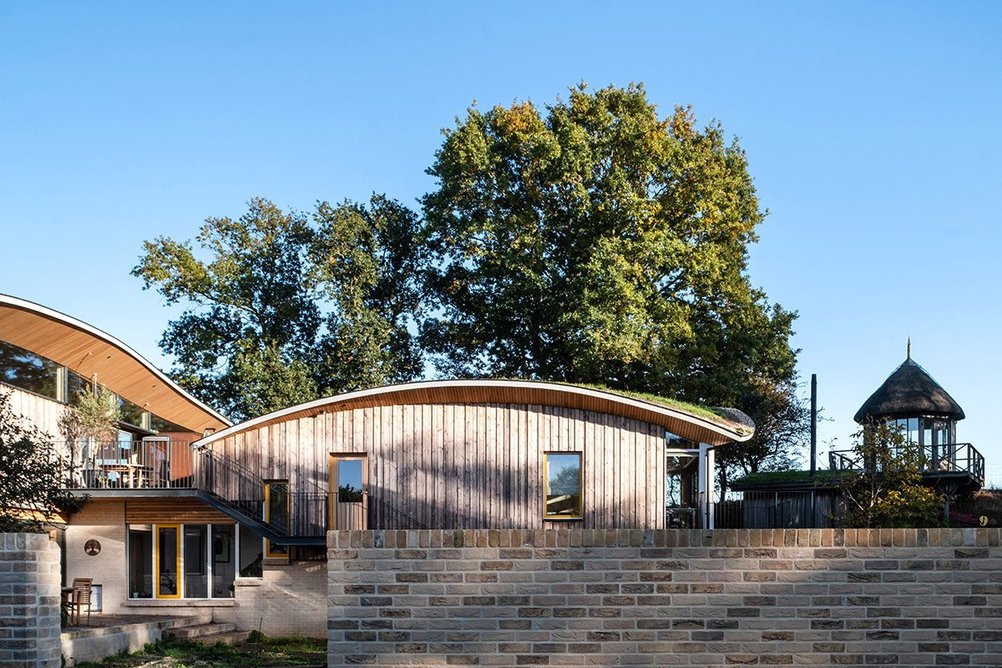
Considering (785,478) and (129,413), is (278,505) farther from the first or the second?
(785,478)

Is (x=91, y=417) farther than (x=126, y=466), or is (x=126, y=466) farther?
(x=91, y=417)

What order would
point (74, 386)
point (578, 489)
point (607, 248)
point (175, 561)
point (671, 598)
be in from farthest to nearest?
point (607, 248) < point (74, 386) < point (175, 561) < point (578, 489) < point (671, 598)

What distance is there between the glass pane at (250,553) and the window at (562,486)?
6634mm

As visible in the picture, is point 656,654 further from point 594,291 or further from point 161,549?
point 594,291

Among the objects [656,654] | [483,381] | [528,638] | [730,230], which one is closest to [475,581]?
[528,638]

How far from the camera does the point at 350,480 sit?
80.7ft

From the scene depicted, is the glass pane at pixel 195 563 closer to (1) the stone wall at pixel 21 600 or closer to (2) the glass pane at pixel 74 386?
(2) the glass pane at pixel 74 386

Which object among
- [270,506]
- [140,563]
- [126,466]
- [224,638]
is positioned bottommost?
[224,638]

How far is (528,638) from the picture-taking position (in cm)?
824

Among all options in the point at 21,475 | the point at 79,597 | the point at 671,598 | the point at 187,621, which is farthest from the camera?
the point at 187,621

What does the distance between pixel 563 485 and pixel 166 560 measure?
30.3 ft

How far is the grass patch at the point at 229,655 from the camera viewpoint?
1658 centimetres

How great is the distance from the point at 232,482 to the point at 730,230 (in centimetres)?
1986

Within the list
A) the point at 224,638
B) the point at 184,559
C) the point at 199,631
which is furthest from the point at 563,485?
the point at 184,559
